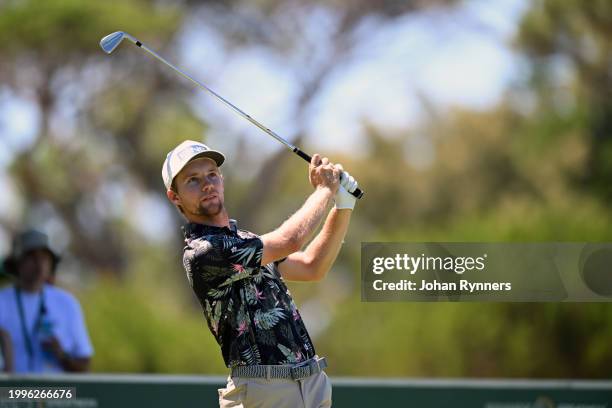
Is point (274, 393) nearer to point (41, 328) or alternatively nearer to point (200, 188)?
point (200, 188)

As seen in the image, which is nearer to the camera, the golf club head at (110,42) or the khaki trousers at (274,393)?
the khaki trousers at (274,393)

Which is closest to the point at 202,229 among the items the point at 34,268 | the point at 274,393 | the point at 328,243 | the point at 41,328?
the point at 328,243

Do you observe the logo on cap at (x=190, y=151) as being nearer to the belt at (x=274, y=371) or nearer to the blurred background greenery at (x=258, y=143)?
the belt at (x=274, y=371)

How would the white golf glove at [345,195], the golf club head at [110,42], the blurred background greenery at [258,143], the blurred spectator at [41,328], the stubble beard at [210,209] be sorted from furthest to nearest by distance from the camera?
the blurred background greenery at [258,143] < the blurred spectator at [41,328] < the golf club head at [110,42] < the white golf glove at [345,195] < the stubble beard at [210,209]

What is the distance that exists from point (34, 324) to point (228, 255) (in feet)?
11.2

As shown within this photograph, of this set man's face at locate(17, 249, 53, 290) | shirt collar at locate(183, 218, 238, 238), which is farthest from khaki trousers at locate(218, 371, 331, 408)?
man's face at locate(17, 249, 53, 290)

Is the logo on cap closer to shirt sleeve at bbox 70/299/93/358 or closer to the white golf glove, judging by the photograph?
the white golf glove

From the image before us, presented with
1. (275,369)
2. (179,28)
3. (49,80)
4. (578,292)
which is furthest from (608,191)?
(275,369)

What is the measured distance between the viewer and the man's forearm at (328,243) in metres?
3.83

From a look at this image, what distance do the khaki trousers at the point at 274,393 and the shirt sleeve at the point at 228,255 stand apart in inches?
14.0

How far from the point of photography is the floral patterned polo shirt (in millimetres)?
3580

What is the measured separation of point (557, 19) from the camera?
15.9 metres

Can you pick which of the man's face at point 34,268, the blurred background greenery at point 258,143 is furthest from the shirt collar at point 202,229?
the blurred background greenery at point 258,143

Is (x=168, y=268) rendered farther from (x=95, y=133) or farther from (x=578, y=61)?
(x=578, y=61)
